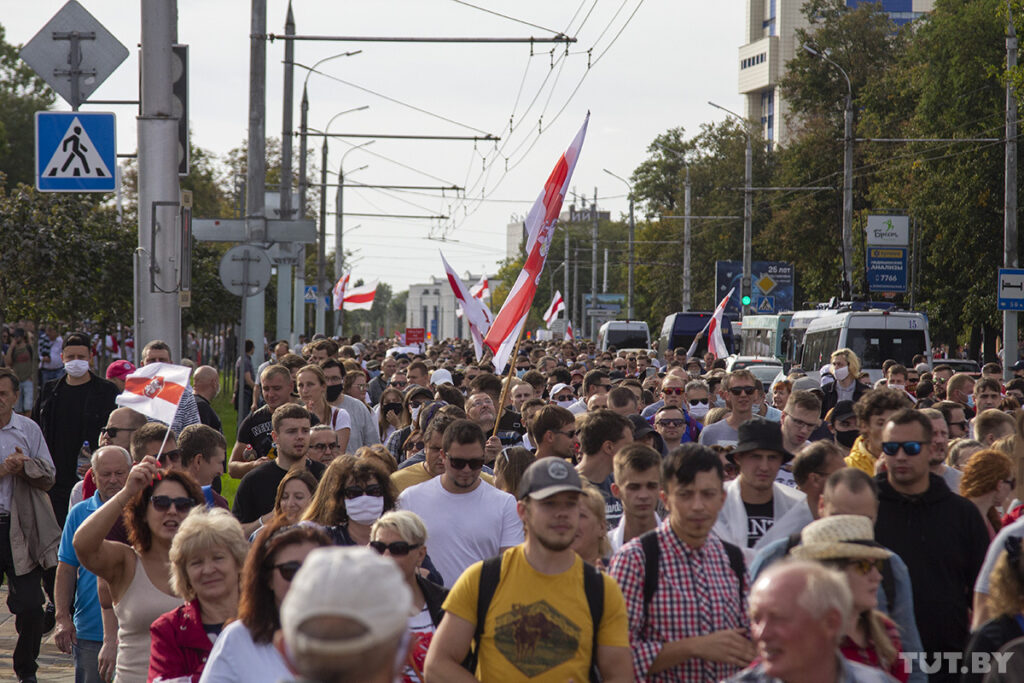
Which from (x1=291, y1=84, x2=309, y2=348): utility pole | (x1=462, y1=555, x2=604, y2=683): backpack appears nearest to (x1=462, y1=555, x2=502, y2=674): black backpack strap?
(x1=462, y1=555, x2=604, y2=683): backpack

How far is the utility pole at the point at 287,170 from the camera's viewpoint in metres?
26.2

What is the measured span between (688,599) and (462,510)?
7.07 ft

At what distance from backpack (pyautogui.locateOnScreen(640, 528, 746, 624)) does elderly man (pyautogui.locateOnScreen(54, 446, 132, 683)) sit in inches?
114

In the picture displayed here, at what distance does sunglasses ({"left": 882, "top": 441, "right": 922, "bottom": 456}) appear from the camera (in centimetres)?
601

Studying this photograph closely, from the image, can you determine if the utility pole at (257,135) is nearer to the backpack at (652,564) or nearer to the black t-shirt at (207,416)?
the black t-shirt at (207,416)

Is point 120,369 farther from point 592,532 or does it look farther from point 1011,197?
point 1011,197

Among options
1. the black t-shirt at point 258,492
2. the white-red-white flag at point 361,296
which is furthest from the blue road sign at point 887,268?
the black t-shirt at point 258,492

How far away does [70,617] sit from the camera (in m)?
6.92

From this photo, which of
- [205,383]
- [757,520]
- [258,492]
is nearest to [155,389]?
[258,492]

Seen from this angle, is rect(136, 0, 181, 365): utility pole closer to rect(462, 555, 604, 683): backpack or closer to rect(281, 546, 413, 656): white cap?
rect(462, 555, 604, 683): backpack

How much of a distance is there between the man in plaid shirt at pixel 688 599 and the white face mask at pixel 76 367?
21.3 feet

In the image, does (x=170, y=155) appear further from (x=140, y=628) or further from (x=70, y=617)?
(x=140, y=628)

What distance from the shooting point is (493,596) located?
4.72 metres

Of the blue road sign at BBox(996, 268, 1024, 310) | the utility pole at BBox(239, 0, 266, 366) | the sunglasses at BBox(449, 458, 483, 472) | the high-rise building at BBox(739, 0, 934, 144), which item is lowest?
the sunglasses at BBox(449, 458, 483, 472)
